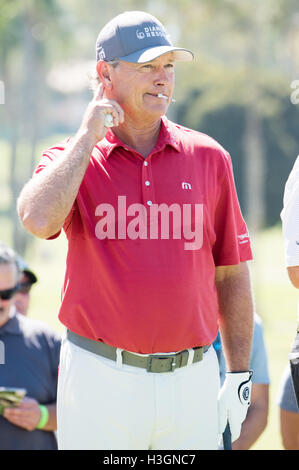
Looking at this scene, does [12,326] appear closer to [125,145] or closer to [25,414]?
[25,414]

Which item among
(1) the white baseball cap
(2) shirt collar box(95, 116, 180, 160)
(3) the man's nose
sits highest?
(1) the white baseball cap

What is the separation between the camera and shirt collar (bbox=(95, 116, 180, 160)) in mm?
3105

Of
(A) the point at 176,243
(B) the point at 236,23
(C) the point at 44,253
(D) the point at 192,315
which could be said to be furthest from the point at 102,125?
(C) the point at 44,253

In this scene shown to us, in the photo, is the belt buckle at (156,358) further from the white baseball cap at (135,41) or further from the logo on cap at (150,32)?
the logo on cap at (150,32)

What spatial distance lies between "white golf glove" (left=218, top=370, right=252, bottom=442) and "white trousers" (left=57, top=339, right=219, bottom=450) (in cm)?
13

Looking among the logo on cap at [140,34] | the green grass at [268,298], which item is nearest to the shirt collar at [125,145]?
the logo on cap at [140,34]

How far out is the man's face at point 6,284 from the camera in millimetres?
4468

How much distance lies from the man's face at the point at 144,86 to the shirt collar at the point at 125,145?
8 centimetres

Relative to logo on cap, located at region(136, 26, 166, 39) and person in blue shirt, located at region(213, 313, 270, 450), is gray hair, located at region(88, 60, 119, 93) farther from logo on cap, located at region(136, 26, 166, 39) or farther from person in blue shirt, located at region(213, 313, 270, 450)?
person in blue shirt, located at region(213, 313, 270, 450)

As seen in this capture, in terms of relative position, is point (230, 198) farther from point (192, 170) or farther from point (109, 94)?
point (109, 94)

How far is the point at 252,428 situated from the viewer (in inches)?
165

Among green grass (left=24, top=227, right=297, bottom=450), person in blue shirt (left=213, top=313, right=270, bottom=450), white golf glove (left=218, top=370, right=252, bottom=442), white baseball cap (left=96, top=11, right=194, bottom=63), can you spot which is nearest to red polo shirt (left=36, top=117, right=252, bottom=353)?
white golf glove (left=218, top=370, right=252, bottom=442)
